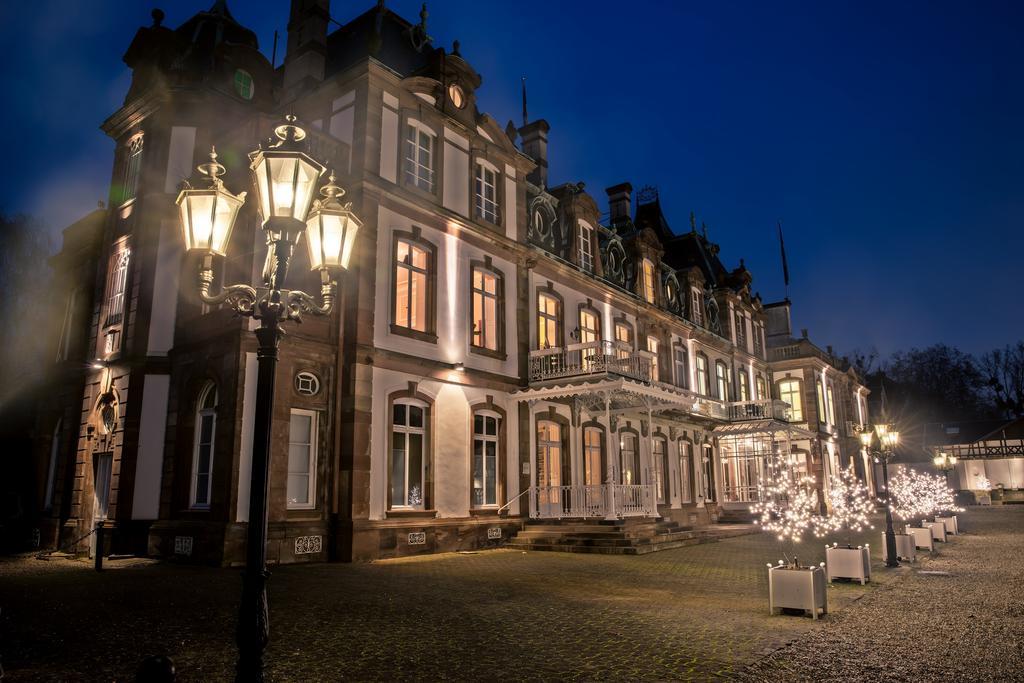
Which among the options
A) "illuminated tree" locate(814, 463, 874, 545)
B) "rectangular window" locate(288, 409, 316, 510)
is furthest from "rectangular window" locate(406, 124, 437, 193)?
"illuminated tree" locate(814, 463, 874, 545)

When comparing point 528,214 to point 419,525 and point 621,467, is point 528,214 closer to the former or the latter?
point 621,467

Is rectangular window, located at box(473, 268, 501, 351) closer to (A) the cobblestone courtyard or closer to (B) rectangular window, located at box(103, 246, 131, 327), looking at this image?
(A) the cobblestone courtyard

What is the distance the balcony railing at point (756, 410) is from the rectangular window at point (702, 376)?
1.21 meters

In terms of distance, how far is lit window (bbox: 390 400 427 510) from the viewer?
15781 millimetres

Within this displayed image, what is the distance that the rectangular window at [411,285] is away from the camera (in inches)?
659

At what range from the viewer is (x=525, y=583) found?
11211 mm

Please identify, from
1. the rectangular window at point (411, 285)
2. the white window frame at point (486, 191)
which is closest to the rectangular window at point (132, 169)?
the rectangular window at point (411, 285)

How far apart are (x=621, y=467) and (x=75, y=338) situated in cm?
1743

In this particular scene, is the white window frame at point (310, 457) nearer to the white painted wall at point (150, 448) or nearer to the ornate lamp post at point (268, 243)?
the white painted wall at point (150, 448)

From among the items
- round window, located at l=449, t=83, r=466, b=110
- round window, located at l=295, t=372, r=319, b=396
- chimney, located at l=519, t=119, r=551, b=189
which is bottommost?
round window, located at l=295, t=372, r=319, b=396

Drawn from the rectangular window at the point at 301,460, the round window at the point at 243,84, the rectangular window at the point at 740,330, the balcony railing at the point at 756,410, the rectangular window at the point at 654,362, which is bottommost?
the rectangular window at the point at 301,460

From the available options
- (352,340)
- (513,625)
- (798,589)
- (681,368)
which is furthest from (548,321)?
(513,625)

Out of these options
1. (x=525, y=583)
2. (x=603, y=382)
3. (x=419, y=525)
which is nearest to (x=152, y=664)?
(x=525, y=583)

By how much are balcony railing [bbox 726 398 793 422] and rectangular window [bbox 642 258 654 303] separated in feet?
20.2
